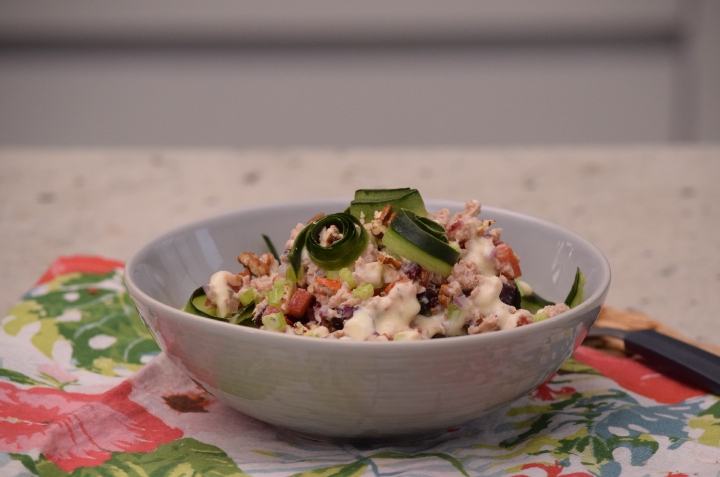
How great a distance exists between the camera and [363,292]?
3.00 feet

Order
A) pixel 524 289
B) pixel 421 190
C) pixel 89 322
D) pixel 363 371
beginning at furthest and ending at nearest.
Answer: pixel 421 190
pixel 89 322
pixel 524 289
pixel 363 371

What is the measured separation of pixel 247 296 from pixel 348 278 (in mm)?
170

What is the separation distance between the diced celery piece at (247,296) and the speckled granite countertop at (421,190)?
66 cm

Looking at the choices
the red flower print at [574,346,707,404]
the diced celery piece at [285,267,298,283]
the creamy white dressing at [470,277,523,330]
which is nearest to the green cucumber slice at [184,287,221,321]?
the diced celery piece at [285,267,298,283]

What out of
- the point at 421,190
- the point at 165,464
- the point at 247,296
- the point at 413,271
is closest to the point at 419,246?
the point at 413,271

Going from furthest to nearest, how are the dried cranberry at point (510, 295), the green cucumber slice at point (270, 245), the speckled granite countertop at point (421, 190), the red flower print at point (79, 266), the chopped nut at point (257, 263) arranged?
the speckled granite countertop at point (421, 190), the red flower print at point (79, 266), the green cucumber slice at point (270, 245), the chopped nut at point (257, 263), the dried cranberry at point (510, 295)

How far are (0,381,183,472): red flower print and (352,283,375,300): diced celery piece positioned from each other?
278 mm

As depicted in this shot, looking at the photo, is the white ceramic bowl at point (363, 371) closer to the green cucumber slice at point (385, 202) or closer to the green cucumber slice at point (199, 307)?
the green cucumber slice at point (199, 307)

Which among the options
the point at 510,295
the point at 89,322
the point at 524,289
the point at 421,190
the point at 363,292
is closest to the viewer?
the point at 363,292

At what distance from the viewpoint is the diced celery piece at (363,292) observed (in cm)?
91

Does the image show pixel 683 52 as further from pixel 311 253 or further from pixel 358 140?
pixel 311 253

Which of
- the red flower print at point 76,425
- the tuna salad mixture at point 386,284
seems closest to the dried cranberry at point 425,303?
the tuna salad mixture at point 386,284

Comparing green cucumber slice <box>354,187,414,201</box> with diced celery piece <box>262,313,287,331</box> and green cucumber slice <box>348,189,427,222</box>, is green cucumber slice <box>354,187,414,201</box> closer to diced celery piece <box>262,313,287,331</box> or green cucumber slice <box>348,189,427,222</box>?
green cucumber slice <box>348,189,427,222</box>

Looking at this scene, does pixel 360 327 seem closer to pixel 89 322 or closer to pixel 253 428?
pixel 253 428
